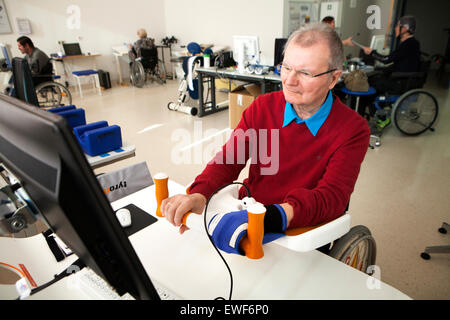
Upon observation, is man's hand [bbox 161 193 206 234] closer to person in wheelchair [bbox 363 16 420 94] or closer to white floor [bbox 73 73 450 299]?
white floor [bbox 73 73 450 299]

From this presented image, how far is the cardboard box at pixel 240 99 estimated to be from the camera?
396cm

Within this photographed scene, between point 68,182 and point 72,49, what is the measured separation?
7.33 m

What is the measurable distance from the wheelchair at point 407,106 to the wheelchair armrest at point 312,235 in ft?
10.4

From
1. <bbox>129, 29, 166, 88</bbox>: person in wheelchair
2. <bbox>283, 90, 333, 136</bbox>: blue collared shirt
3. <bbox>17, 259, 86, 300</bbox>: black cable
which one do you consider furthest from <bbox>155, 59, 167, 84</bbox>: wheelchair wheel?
<bbox>17, 259, 86, 300</bbox>: black cable

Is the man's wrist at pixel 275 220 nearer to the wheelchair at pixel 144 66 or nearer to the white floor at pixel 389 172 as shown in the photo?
the white floor at pixel 389 172

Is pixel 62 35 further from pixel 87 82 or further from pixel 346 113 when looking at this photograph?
pixel 346 113

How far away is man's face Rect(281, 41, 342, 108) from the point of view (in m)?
0.94

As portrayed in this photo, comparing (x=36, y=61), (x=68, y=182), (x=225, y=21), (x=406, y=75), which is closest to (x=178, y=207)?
(x=68, y=182)

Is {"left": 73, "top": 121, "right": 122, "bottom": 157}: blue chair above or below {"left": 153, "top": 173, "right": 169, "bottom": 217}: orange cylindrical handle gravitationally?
below

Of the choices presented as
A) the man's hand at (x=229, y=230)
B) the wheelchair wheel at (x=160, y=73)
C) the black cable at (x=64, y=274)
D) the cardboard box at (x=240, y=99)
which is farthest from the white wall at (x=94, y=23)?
the man's hand at (x=229, y=230)

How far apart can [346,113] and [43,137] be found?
3.16ft

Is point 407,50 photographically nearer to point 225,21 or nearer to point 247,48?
point 247,48

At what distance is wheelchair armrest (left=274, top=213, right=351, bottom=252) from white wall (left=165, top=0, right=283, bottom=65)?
18.9ft

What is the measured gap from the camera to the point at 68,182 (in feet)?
1.19
